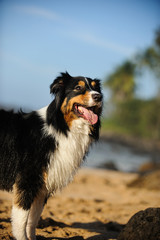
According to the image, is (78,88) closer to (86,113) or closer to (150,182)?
(86,113)

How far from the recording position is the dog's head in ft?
12.3

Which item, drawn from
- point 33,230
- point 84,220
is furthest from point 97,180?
point 33,230

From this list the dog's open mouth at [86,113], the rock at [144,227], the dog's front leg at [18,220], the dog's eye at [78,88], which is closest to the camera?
the rock at [144,227]

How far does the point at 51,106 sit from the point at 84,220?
288cm

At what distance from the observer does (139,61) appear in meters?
46.2

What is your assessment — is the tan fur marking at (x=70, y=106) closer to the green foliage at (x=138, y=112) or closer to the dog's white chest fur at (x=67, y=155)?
the dog's white chest fur at (x=67, y=155)

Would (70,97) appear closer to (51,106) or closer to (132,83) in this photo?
(51,106)

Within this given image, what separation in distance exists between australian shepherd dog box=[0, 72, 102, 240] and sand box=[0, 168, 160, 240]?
25.9 inches

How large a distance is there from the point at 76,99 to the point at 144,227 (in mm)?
1842

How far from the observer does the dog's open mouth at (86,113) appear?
148 inches

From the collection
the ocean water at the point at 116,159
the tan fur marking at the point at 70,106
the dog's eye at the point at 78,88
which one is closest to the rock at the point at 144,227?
the tan fur marking at the point at 70,106

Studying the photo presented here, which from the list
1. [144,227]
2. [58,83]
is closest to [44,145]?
[58,83]

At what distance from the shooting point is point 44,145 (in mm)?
3650

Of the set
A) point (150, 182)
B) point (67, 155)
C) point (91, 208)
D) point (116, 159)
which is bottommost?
point (116, 159)
